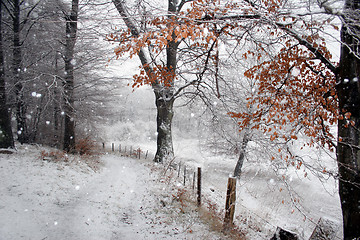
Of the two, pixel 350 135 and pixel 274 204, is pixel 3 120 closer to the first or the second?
pixel 350 135

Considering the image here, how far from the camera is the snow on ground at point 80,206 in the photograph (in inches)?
184

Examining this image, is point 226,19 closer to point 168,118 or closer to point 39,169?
point 168,118

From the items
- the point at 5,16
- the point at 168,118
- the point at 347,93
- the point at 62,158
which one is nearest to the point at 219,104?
the point at 168,118

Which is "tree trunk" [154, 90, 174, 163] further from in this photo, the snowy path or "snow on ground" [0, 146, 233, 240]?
the snowy path

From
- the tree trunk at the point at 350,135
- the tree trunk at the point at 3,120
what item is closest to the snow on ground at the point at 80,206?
the tree trunk at the point at 3,120

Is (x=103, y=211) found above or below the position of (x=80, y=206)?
below

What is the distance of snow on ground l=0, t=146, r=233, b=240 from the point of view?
4.66m

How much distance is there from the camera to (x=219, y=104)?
387 inches

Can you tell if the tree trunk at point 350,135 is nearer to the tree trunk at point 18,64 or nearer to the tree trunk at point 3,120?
the tree trunk at point 18,64

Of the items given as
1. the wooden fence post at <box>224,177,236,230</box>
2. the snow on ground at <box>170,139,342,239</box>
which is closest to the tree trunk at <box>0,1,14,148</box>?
the snow on ground at <box>170,139,342,239</box>

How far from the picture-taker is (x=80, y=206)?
5875 mm

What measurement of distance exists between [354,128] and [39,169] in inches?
382

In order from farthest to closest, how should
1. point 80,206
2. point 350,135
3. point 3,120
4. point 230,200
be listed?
point 3,120 → point 80,206 → point 230,200 → point 350,135

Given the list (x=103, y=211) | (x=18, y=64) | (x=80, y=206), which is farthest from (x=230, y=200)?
(x=18, y=64)
